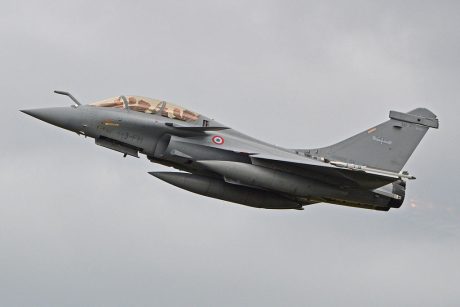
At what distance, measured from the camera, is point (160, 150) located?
29266 millimetres

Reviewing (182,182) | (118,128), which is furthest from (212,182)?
(118,128)

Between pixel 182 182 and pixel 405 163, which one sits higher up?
pixel 405 163

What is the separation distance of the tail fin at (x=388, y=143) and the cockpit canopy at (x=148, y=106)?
A: 4.15 metres

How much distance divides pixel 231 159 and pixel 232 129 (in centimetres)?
98

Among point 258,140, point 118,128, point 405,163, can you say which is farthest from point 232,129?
point 405,163

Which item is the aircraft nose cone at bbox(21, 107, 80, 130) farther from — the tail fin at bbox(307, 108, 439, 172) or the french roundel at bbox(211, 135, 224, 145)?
the tail fin at bbox(307, 108, 439, 172)

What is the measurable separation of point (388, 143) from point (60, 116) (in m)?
9.51

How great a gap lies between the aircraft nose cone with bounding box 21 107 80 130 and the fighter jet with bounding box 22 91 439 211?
3cm

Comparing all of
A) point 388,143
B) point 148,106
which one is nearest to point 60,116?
point 148,106

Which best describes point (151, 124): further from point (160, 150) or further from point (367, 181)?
point (367, 181)

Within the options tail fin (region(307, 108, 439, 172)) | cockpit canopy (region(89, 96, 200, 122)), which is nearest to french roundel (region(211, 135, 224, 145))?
cockpit canopy (region(89, 96, 200, 122))

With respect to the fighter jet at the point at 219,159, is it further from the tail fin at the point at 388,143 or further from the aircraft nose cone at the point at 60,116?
the tail fin at the point at 388,143

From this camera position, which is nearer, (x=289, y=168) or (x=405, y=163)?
(x=289, y=168)

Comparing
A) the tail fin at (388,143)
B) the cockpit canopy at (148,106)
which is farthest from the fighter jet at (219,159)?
the tail fin at (388,143)
